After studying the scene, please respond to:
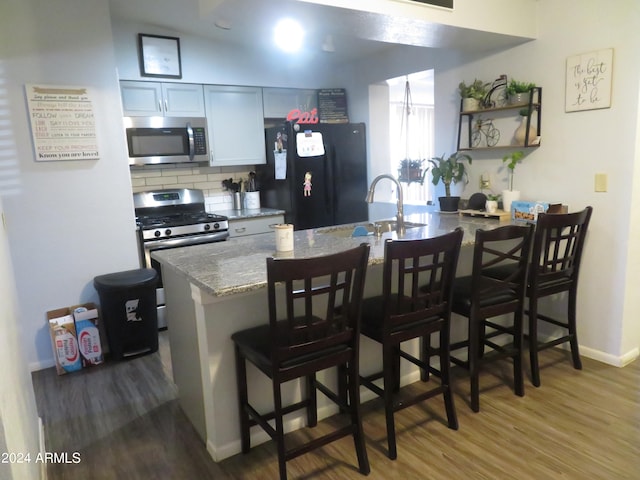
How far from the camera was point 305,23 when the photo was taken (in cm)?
239

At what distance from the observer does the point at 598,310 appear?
9.39 ft

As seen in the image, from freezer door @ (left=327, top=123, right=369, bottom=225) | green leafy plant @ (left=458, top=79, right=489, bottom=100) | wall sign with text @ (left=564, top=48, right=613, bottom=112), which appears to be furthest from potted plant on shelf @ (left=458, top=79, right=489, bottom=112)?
freezer door @ (left=327, top=123, right=369, bottom=225)

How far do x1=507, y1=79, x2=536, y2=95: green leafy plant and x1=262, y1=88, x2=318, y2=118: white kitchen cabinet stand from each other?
7.23ft

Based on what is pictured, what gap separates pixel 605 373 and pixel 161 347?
9.90 ft

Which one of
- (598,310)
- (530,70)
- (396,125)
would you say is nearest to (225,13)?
(530,70)

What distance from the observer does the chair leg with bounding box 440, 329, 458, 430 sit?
219 centimetres

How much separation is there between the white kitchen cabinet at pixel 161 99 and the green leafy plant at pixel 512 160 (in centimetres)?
262

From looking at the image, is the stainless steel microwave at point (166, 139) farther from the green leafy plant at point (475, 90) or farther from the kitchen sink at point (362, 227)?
the green leafy plant at point (475, 90)

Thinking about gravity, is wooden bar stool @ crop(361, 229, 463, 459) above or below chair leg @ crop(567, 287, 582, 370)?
above

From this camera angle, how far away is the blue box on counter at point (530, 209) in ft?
9.40

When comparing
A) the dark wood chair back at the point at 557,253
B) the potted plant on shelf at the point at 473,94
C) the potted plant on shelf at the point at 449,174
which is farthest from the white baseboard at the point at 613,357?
the potted plant on shelf at the point at 473,94

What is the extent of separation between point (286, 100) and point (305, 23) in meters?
2.18

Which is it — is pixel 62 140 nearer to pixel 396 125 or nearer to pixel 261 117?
pixel 261 117

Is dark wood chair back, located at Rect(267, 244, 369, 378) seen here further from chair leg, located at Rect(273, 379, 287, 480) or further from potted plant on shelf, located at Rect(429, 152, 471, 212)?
potted plant on shelf, located at Rect(429, 152, 471, 212)
